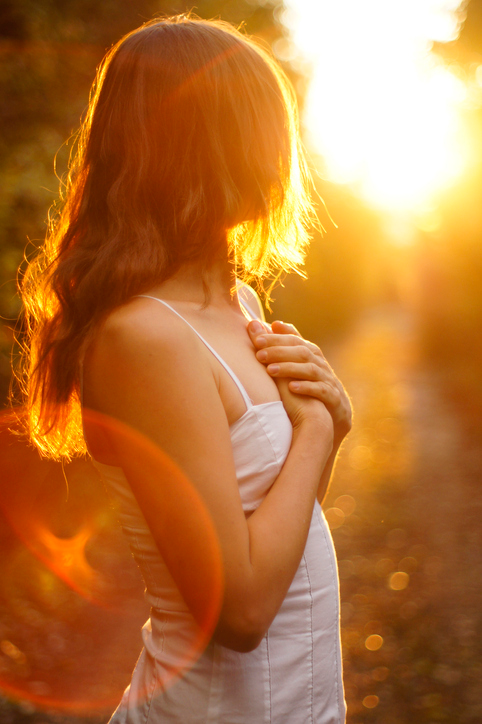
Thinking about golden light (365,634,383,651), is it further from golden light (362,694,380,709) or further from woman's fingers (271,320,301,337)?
woman's fingers (271,320,301,337)

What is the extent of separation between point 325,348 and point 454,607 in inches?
553

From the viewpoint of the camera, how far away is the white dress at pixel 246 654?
1.20m

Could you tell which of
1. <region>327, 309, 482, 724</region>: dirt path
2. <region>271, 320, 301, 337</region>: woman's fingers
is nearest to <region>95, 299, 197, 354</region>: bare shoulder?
<region>271, 320, 301, 337</region>: woman's fingers

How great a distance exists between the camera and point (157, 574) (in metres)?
1.25

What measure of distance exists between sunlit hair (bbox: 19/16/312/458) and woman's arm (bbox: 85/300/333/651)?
0.51 ft

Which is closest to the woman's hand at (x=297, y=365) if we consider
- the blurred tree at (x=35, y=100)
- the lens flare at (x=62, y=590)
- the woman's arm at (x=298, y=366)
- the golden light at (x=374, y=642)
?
the woman's arm at (x=298, y=366)

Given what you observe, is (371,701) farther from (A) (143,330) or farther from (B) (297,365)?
(A) (143,330)

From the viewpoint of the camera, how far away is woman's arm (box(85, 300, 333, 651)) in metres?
1.03

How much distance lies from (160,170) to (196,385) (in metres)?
0.55

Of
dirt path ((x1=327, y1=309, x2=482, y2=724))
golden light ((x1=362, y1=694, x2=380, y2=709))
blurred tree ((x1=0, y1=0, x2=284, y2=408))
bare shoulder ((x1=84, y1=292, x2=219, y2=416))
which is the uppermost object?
blurred tree ((x1=0, y1=0, x2=284, y2=408))

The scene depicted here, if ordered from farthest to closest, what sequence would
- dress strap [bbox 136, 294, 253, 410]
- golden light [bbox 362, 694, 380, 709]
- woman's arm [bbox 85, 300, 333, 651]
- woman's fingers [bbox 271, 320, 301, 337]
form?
golden light [bbox 362, 694, 380, 709] → woman's fingers [bbox 271, 320, 301, 337] → dress strap [bbox 136, 294, 253, 410] → woman's arm [bbox 85, 300, 333, 651]

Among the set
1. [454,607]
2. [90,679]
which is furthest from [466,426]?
[90,679]

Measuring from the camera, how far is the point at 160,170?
1.29 metres

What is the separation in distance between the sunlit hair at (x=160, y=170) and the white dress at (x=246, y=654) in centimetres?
22
